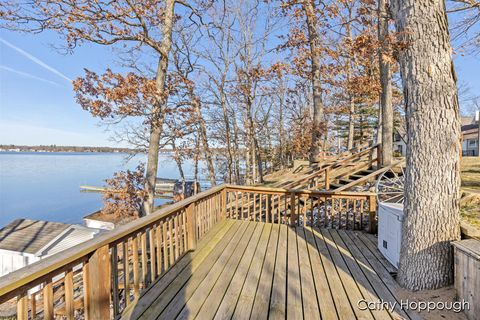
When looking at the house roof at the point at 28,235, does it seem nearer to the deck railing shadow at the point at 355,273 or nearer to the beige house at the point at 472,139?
the deck railing shadow at the point at 355,273

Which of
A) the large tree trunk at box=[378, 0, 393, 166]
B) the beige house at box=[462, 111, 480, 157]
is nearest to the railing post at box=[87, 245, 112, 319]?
the large tree trunk at box=[378, 0, 393, 166]

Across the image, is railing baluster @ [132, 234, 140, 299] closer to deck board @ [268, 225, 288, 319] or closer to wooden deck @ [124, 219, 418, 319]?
wooden deck @ [124, 219, 418, 319]

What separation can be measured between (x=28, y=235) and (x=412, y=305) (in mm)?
13187

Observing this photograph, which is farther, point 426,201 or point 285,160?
point 285,160

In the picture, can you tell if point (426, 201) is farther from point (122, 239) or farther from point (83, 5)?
point (83, 5)

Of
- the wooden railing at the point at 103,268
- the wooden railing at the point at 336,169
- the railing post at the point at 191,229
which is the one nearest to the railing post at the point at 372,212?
the wooden railing at the point at 336,169

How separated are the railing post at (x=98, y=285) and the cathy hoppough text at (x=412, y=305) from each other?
2.23m

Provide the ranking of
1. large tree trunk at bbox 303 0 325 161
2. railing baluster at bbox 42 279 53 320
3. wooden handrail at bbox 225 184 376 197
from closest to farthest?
1. railing baluster at bbox 42 279 53 320
2. wooden handrail at bbox 225 184 376 197
3. large tree trunk at bbox 303 0 325 161

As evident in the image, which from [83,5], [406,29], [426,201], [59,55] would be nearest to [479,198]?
[426,201]

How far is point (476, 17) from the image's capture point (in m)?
5.70

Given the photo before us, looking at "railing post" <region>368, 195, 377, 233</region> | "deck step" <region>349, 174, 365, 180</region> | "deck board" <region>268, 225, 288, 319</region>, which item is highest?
"deck step" <region>349, 174, 365, 180</region>

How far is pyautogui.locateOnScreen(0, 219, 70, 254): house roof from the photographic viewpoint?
29.4ft

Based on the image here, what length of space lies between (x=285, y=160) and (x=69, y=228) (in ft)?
47.6

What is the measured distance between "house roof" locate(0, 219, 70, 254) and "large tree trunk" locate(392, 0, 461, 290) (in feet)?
40.2
